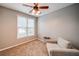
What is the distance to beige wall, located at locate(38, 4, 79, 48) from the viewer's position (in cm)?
273

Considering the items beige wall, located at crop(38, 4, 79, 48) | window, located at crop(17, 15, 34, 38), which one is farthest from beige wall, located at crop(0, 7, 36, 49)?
beige wall, located at crop(38, 4, 79, 48)

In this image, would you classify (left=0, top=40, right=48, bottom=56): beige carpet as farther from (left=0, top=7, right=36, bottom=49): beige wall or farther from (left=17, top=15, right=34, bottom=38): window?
(left=17, top=15, right=34, bottom=38): window

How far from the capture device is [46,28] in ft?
11.3

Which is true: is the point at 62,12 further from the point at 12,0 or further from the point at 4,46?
the point at 4,46

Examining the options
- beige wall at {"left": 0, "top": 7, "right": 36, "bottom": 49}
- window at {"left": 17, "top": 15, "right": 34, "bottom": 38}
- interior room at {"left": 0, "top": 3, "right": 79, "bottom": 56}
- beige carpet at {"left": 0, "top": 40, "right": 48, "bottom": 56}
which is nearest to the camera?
interior room at {"left": 0, "top": 3, "right": 79, "bottom": 56}

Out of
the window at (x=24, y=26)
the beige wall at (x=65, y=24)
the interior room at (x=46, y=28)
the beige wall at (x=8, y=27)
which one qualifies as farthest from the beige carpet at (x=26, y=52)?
the window at (x=24, y=26)

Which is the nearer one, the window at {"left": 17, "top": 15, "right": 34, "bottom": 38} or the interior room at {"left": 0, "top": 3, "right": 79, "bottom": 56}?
the interior room at {"left": 0, "top": 3, "right": 79, "bottom": 56}

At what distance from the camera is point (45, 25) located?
137 inches

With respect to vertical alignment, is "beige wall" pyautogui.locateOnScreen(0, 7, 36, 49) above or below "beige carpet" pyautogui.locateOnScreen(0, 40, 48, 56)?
above

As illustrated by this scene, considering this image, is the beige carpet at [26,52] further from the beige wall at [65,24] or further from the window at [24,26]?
the window at [24,26]

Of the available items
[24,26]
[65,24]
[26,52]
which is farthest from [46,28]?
[24,26]

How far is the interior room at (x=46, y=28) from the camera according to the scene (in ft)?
8.80

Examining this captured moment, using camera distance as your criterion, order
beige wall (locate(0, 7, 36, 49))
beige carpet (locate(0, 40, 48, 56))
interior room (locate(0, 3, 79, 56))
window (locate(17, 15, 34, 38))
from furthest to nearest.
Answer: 1. window (locate(17, 15, 34, 38))
2. beige wall (locate(0, 7, 36, 49))
3. beige carpet (locate(0, 40, 48, 56))
4. interior room (locate(0, 3, 79, 56))

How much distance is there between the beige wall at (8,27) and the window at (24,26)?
0.91ft
